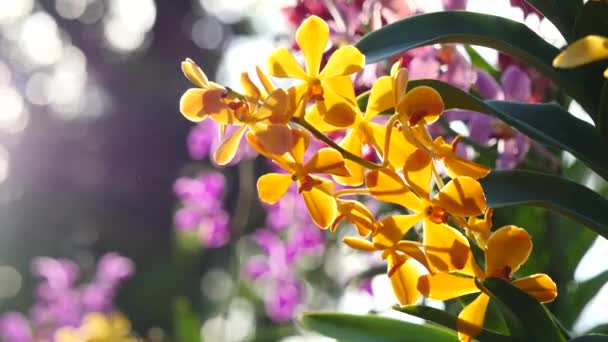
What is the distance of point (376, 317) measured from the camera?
0.46 meters

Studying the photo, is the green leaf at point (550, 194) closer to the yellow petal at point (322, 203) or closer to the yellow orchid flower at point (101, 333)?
the yellow petal at point (322, 203)

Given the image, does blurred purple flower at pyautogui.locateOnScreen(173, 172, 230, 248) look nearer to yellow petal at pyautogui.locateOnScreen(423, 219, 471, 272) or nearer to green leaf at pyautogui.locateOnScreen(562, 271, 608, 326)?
green leaf at pyautogui.locateOnScreen(562, 271, 608, 326)

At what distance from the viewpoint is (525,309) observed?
0.32 metres

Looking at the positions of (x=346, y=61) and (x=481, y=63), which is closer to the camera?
(x=346, y=61)

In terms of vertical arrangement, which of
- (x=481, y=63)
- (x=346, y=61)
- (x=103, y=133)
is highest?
(x=103, y=133)

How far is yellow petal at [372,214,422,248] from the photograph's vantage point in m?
0.32

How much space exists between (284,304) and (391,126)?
974 mm

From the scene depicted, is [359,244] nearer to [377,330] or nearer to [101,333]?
[377,330]

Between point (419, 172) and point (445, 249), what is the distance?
0.03 m

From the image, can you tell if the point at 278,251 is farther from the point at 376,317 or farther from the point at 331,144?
the point at 331,144

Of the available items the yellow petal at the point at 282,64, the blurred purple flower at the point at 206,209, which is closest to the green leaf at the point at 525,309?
the yellow petal at the point at 282,64

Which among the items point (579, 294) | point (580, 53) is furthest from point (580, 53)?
point (579, 294)

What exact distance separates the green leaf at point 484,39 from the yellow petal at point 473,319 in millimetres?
110

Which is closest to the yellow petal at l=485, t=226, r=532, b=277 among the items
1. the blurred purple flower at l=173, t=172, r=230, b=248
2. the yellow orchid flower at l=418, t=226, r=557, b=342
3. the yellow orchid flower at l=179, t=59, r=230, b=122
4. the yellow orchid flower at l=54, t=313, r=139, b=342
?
the yellow orchid flower at l=418, t=226, r=557, b=342
